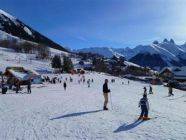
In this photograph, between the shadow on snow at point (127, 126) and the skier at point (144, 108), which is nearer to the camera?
the shadow on snow at point (127, 126)

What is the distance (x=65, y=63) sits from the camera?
148m

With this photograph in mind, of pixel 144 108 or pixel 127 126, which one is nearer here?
pixel 127 126

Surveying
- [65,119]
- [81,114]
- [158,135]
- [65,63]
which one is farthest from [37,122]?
[65,63]

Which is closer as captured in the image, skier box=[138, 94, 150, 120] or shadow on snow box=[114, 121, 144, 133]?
shadow on snow box=[114, 121, 144, 133]

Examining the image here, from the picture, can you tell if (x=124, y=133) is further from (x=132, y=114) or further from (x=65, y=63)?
(x=65, y=63)

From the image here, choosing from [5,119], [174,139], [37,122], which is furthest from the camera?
[5,119]

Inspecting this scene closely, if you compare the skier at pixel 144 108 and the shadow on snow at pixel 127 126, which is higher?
the skier at pixel 144 108

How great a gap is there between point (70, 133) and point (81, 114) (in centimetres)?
582

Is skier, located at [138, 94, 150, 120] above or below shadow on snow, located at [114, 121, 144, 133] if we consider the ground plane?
above

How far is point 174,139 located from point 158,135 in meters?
0.95

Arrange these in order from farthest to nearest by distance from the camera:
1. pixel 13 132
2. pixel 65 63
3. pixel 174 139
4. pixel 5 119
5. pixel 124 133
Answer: pixel 65 63
pixel 5 119
pixel 13 132
pixel 124 133
pixel 174 139

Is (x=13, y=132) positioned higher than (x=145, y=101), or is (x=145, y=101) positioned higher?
(x=145, y=101)

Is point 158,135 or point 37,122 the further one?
point 37,122

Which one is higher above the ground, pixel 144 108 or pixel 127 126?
pixel 144 108
